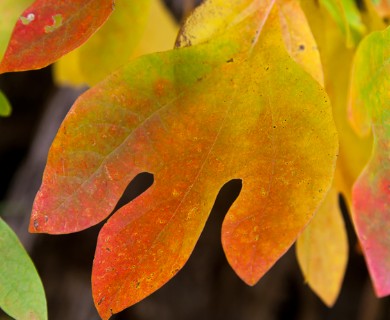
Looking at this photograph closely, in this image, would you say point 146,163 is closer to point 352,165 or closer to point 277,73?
point 277,73

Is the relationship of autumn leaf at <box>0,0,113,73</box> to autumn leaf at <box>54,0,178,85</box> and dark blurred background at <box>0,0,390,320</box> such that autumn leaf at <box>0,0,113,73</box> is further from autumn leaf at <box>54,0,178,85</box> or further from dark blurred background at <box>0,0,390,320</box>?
dark blurred background at <box>0,0,390,320</box>

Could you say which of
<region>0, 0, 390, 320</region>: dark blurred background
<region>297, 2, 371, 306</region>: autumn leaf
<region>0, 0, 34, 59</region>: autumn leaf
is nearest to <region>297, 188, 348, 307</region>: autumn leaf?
<region>297, 2, 371, 306</region>: autumn leaf

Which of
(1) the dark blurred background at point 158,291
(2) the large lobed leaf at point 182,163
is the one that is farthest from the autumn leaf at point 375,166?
(1) the dark blurred background at point 158,291

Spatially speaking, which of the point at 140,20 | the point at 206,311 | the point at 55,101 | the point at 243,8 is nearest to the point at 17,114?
the point at 55,101

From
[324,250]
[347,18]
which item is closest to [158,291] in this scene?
[324,250]

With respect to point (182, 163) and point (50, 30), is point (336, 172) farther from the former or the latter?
point (50, 30)

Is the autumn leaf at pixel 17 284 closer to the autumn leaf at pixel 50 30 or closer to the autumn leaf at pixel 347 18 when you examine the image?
the autumn leaf at pixel 50 30
